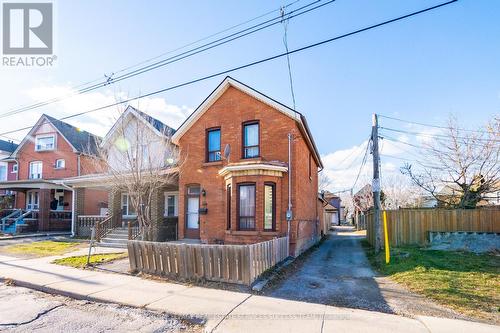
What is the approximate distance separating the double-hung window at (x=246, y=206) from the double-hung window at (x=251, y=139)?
6.03 ft

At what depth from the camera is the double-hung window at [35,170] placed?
90.0 feet

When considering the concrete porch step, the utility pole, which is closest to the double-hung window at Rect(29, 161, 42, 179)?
the concrete porch step

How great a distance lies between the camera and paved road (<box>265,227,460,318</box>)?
21.6 feet

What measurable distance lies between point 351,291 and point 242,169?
6.56 m

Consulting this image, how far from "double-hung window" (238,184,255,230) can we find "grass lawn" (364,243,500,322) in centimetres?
523

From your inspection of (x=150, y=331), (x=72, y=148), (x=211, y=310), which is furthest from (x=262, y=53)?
(x=72, y=148)

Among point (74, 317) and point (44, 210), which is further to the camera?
point (44, 210)

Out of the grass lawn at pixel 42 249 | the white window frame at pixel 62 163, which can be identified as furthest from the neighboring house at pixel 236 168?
the white window frame at pixel 62 163

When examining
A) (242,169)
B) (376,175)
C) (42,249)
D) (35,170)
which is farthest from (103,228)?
(35,170)

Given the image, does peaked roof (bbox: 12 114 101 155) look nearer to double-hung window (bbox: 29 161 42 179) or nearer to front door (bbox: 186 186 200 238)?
double-hung window (bbox: 29 161 42 179)

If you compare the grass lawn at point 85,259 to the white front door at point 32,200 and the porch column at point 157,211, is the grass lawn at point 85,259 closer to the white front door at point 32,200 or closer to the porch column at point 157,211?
the porch column at point 157,211

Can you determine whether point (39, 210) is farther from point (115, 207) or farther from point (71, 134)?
point (115, 207)

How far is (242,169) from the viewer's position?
12.9m

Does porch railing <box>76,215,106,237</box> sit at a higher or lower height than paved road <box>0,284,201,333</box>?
higher
